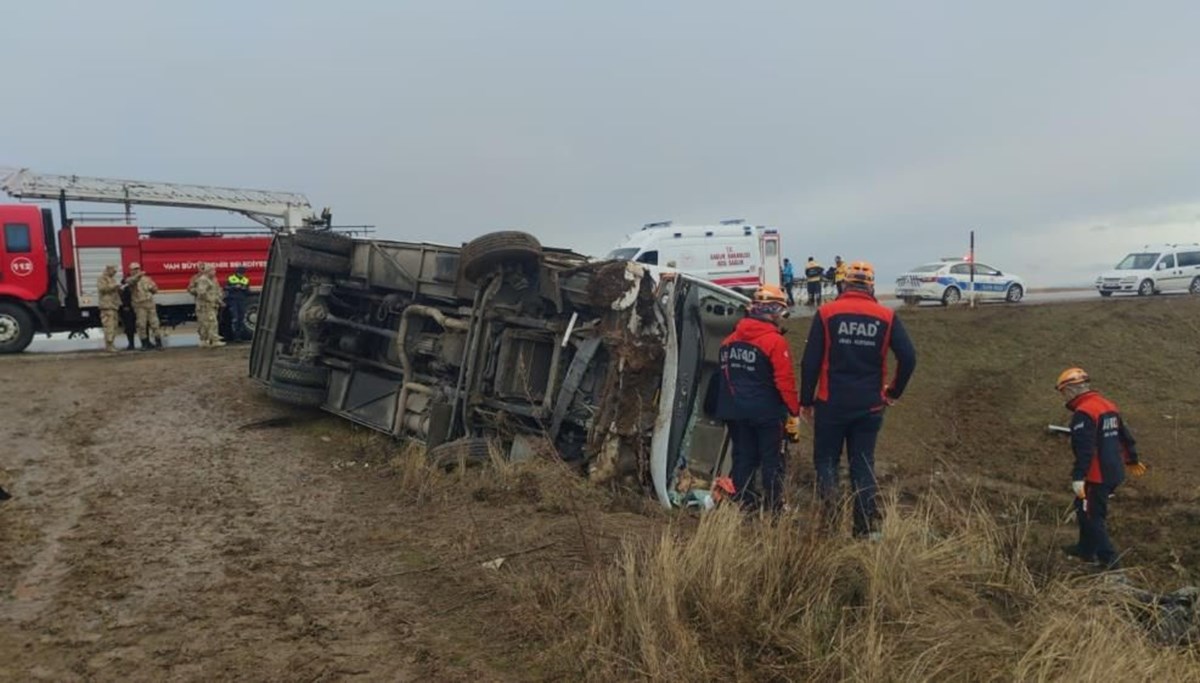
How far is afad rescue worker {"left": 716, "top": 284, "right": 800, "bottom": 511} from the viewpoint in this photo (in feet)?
17.8

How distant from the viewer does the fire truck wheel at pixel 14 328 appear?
13.8 meters

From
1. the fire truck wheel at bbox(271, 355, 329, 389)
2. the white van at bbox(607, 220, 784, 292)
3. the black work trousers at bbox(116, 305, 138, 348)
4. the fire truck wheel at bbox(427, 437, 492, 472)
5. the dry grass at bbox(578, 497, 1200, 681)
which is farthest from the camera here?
the white van at bbox(607, 220, 784, 292)

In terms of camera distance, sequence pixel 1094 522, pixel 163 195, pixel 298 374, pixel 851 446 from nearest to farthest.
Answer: pixel 851 446, pixel 1094 522, pixel 298 374, pixel 163 195

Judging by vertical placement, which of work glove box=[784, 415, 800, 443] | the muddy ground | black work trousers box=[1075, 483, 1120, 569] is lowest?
black work trousers box=[1075, 483, 1120, 569]

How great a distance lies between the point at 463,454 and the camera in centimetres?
659

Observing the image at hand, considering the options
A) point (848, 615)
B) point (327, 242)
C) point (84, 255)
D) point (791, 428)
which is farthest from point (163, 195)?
point (848, 615)

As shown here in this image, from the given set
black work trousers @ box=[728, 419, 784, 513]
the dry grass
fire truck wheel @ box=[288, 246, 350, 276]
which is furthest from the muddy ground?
fire truck wheel @ box=[288, 246, 350, 276]

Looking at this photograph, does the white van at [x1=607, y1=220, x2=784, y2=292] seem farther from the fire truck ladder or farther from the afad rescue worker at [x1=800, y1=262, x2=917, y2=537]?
the afad rescue worker at [x1=800, y1=262, x2=917, y2=537]

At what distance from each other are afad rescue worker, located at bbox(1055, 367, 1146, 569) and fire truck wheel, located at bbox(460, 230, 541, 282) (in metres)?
4.36

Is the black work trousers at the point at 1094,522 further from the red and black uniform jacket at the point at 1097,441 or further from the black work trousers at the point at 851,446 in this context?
the black work trousers at the point at 851,446

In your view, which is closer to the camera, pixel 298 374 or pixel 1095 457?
pixel 1095 457

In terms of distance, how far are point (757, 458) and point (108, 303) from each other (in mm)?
11910

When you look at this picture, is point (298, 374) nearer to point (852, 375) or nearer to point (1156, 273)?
point (852, 375)

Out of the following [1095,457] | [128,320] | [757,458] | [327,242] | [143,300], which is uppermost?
[327,242]
